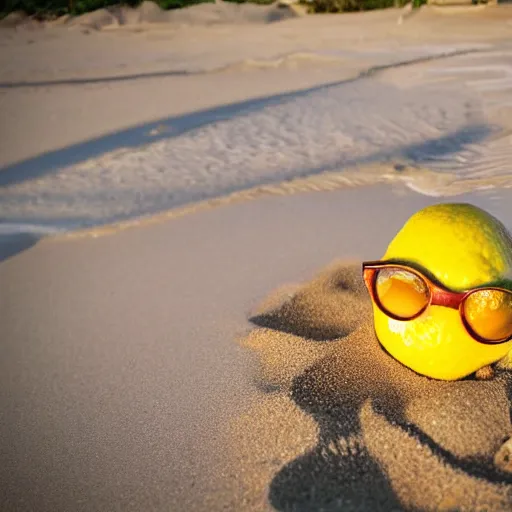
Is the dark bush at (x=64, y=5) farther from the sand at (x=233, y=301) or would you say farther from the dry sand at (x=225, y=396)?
the dry sand at (x=225, y=396)

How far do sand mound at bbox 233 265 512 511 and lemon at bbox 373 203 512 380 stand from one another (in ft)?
0.26

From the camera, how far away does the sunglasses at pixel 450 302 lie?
4.67ft

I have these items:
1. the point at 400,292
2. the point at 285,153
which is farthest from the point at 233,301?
the point at 285,153

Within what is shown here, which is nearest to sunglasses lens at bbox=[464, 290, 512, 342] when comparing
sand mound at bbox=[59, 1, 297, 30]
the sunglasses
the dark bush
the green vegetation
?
the sunglasses

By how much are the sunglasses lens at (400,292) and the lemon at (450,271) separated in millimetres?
30

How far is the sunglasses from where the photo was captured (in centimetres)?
142

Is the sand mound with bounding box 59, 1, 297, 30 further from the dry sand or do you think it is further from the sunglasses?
the sunglasses

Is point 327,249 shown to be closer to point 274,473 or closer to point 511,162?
point 274,473

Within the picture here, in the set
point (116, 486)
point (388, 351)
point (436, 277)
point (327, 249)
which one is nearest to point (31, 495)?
point (116, 486)

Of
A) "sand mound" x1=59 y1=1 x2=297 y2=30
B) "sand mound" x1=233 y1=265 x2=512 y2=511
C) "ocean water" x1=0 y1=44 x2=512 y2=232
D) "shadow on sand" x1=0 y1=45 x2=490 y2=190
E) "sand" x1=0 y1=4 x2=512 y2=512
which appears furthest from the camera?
"sand mound" x1=59 y1=1 x2=297 y2=30

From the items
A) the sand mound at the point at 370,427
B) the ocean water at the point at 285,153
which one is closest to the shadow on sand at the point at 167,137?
the ocean water at the point at 285,153

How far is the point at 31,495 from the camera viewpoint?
144 cm

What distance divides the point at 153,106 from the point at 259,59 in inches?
104

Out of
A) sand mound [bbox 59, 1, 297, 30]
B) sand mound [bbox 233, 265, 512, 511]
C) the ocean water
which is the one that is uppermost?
sand mound [bbox 59, 1, 297, 30]
